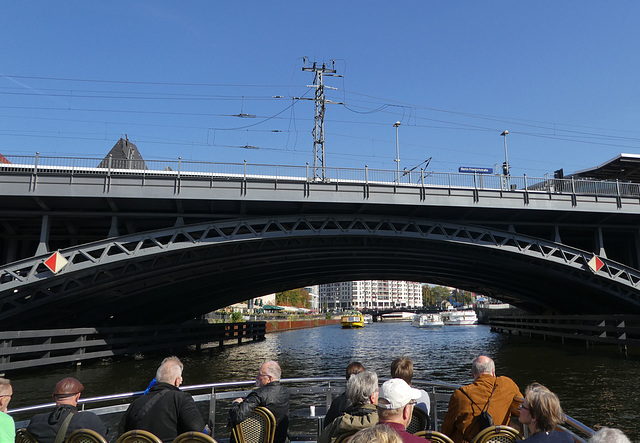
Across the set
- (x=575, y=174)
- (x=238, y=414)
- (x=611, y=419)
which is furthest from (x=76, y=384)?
(x=575, y=174)

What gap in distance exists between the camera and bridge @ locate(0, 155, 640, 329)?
74.6 feet

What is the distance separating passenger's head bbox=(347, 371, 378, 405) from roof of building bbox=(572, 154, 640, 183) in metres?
39.7

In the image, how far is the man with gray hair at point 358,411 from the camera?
14.5ft

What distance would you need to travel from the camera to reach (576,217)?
31.0 m

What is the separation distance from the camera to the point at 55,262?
21.0 m

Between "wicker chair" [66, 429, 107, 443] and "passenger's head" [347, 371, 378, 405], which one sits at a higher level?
"passenger's head" [347, 371, 378, 405]

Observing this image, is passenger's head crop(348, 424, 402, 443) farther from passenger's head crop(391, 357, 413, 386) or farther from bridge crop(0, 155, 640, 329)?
bridge crop(0, 155, 640, 329)

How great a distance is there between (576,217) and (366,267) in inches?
680

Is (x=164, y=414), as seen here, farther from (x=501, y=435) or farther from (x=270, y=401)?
(x=501, y=435)

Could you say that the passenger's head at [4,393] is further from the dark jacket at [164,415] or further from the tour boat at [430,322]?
the tour boat at [430,322]

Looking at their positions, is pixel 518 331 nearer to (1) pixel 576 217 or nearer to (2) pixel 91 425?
(1) pixel 576 217

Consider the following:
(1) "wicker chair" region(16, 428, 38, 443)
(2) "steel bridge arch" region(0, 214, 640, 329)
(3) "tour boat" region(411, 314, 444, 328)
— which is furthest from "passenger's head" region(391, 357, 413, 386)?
(3) "tour boat" region(411, 314, 444, 328)

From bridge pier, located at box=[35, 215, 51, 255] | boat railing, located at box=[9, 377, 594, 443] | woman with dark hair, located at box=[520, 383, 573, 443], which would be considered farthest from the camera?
bridge pier, located at box=[35, 215, 51, 255]

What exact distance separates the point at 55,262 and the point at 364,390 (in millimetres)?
20289
